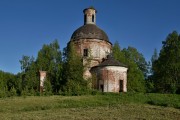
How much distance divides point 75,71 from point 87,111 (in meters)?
13.1

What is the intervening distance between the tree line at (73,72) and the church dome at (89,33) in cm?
141

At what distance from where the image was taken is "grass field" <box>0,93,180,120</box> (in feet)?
73.2

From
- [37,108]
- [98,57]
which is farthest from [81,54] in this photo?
[37,108]

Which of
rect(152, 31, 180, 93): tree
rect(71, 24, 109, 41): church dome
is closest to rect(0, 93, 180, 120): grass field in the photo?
rect(71, 24, 109, 41): church dome

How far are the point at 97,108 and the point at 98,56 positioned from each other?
47.4 ft

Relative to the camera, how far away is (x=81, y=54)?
39.7 metres

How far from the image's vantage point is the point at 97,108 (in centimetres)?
2575

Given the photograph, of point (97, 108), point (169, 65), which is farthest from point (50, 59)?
point (97, 108)

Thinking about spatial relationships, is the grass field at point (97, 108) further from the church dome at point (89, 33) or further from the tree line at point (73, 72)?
the church dome at point (89, 33)

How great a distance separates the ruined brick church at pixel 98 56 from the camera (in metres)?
36.5

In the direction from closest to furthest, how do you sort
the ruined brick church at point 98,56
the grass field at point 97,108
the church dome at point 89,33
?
the grass field at point 97,108, the ruined brick church at point 98,56, the church dome at point 89,33

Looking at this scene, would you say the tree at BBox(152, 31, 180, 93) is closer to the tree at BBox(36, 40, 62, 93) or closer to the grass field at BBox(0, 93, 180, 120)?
the grass field at BBox(0, 93, 180, 120)

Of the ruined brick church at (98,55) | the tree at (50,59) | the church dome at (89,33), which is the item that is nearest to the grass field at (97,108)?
the ruined brick church at (98,55)

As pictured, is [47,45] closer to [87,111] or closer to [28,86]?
[28,86]
